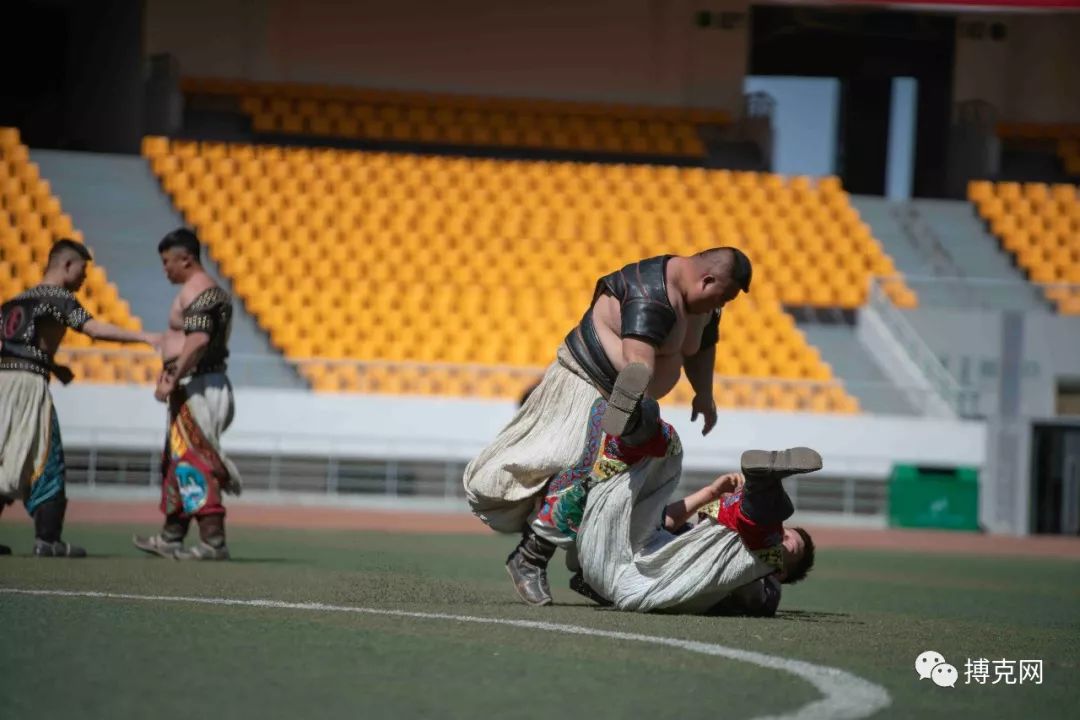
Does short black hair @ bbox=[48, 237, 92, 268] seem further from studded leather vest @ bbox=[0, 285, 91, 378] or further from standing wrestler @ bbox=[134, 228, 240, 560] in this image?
standing wrestler @ bbox=[134, 228, 240, 560]

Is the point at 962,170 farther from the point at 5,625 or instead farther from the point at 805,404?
the point at 5,625

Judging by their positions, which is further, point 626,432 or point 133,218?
point 133,218

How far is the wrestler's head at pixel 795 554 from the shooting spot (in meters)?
6.77

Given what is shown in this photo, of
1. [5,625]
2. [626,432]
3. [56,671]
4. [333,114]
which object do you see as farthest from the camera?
[333,114]

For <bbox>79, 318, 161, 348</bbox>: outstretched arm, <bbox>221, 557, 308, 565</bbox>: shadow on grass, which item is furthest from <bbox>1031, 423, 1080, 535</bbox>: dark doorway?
<bbox>79, 318, 161, 348</bbox>: outstretched arm

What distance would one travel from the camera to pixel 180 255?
9055mm

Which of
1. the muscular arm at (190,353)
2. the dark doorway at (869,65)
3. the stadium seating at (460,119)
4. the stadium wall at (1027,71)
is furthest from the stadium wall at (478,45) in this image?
the muscular arm at (190,353)

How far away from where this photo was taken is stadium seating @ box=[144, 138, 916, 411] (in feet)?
66.7

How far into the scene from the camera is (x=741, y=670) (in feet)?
14.9

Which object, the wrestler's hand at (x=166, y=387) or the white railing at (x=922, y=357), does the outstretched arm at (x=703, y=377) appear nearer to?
the wrestler's hand at (x=166, y=387)

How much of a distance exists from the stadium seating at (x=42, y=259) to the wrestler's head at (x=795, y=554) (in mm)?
12417

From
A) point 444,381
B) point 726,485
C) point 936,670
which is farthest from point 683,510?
point 444,381

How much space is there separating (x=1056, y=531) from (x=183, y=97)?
46.2ft

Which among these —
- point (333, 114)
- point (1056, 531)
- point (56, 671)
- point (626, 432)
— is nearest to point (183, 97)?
point (333, 114)
